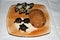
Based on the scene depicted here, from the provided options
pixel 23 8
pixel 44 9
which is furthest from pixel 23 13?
pixel 44 9

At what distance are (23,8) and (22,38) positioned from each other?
9.1 inches

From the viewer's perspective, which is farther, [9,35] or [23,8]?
[23,8]

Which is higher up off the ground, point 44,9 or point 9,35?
point 44,9

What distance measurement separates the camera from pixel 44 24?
2.58 ft

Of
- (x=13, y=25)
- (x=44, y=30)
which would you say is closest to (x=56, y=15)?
(x=44, y=30)

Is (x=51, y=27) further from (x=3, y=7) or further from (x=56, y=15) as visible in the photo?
(x=3, y=7)

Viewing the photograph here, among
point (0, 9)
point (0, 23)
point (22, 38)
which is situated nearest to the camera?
point (22, 38)

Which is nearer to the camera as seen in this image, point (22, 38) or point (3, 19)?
point (22, 38)

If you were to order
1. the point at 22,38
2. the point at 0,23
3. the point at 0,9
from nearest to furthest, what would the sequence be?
→ the point at 22,38, the point at 0,23, the point at 0,9

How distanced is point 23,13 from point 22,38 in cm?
20

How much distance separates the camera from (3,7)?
0.96 metres

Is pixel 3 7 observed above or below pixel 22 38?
above

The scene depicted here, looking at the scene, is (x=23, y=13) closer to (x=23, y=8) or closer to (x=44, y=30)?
(x=23, y=8)

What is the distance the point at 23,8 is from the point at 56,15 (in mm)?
232
